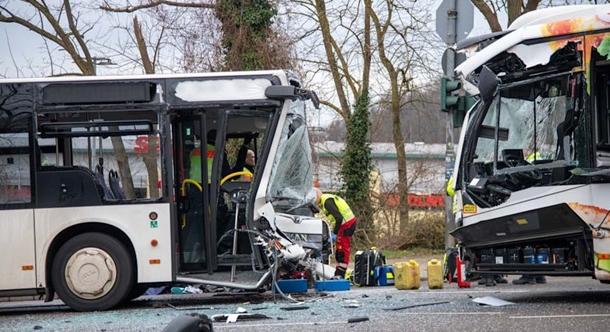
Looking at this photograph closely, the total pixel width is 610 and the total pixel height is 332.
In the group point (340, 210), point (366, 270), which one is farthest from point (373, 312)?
point (340, 210)

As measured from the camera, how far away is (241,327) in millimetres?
9750

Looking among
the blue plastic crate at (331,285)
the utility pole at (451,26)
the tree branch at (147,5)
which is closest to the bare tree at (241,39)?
the tree branch at (147,5)

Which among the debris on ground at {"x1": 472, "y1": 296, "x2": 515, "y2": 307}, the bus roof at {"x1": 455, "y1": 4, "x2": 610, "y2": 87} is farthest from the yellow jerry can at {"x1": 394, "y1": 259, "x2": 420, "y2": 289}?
the bus roof at {"x1": 455, "y1": 4, "x2": 610, "y2": 87}

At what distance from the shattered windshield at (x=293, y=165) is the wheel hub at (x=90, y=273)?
83.1 inches

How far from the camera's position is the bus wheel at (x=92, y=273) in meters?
12.0

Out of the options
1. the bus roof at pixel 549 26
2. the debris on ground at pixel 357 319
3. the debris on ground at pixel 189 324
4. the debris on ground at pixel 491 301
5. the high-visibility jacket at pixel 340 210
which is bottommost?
the debris on ground at pixel 491 301

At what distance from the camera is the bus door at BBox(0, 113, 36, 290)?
1205 centimetres

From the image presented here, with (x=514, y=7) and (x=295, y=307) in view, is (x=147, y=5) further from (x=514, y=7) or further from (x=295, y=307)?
(x=295, y=307)

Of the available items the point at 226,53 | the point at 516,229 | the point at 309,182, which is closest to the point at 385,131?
the point at 226,53

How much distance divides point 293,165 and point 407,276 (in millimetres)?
2591

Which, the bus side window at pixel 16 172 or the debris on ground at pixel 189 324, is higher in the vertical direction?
the bus side window at pixel 16 172

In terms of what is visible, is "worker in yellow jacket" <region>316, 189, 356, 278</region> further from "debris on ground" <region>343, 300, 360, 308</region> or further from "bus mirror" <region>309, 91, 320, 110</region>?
"debris on ground" <region>343, 300, 360, 308</region>

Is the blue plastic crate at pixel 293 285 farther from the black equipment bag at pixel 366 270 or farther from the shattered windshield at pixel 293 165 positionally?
the black equipment bag at pixel 366 270

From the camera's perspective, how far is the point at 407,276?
1413cm
